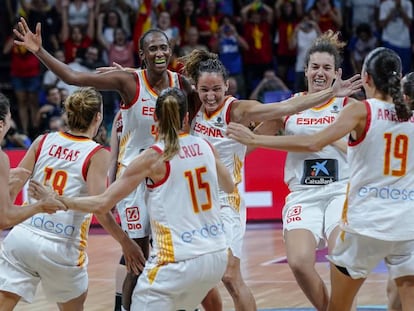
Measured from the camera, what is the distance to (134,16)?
16.8 metres

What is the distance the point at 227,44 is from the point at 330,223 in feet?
30.9

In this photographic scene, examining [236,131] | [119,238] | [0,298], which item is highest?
[236,131]

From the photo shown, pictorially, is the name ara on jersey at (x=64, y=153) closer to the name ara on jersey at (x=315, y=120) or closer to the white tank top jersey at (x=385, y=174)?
the white tank top jersey at (x=385, y=174)

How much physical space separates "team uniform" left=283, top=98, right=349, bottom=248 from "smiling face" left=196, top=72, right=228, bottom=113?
59 centimetres

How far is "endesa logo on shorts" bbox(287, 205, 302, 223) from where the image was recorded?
6.89 meters

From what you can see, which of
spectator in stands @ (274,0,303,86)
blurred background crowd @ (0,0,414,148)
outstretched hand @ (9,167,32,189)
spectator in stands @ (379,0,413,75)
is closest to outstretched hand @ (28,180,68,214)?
outstretched hand @ (9,167,32,189)

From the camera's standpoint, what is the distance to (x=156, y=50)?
713 centimetres

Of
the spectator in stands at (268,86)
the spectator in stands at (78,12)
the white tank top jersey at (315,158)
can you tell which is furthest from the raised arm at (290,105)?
the spectator in stands at (78,12)

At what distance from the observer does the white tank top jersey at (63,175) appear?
6031 mm

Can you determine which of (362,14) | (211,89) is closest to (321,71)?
(211,89)

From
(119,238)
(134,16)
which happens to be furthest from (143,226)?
(134,16)

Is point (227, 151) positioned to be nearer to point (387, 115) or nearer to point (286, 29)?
point (387, 115)

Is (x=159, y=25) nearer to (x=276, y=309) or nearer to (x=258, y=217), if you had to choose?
(x=258, y=217)

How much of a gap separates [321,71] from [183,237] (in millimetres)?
2301
